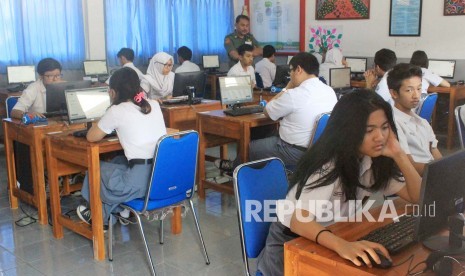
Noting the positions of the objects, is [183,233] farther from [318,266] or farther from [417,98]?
[318,266]

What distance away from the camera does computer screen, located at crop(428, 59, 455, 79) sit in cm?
686

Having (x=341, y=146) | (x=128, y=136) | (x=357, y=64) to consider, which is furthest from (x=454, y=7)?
(x=341, y=146)

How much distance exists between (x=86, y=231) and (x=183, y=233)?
2.20ft

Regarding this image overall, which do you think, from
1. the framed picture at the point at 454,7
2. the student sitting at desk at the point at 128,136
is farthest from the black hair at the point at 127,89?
the framed picture at the point at 454,7

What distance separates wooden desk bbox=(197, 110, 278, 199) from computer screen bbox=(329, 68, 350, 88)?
2.66 metres

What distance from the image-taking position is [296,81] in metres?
4.01

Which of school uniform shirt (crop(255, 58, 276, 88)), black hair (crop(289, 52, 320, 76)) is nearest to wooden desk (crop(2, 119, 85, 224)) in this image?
black hair (crop(289, 52, 320, 76))

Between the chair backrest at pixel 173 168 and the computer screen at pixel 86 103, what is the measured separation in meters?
1.06

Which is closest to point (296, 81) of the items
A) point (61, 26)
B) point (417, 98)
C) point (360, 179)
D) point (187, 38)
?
point (417, 98)

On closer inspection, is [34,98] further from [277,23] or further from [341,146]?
[277,23]

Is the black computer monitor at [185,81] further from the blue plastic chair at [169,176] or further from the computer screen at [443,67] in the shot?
the computer screen at [443,67]

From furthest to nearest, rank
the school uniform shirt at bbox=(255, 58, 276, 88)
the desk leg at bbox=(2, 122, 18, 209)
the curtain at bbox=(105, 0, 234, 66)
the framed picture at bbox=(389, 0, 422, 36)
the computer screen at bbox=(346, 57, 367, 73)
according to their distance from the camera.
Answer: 1. the computer screen at bbox=(346, 57, 367, 73)
2. the curtain at bbox=(105, 0, 234, 66)
3. the school uniform shirt at bbox=(255, 58, 276, 88)
4. the framed picture at bbox=(389, 0, 422, 36)
5. the desk leg at bbox=(2, 122, 18, 209)

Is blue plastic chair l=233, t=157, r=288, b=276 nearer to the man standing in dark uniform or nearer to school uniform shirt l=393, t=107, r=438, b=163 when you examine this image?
school uniform shirt l=393, t=107, r=438, b=163

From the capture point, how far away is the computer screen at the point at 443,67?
6.86 m
